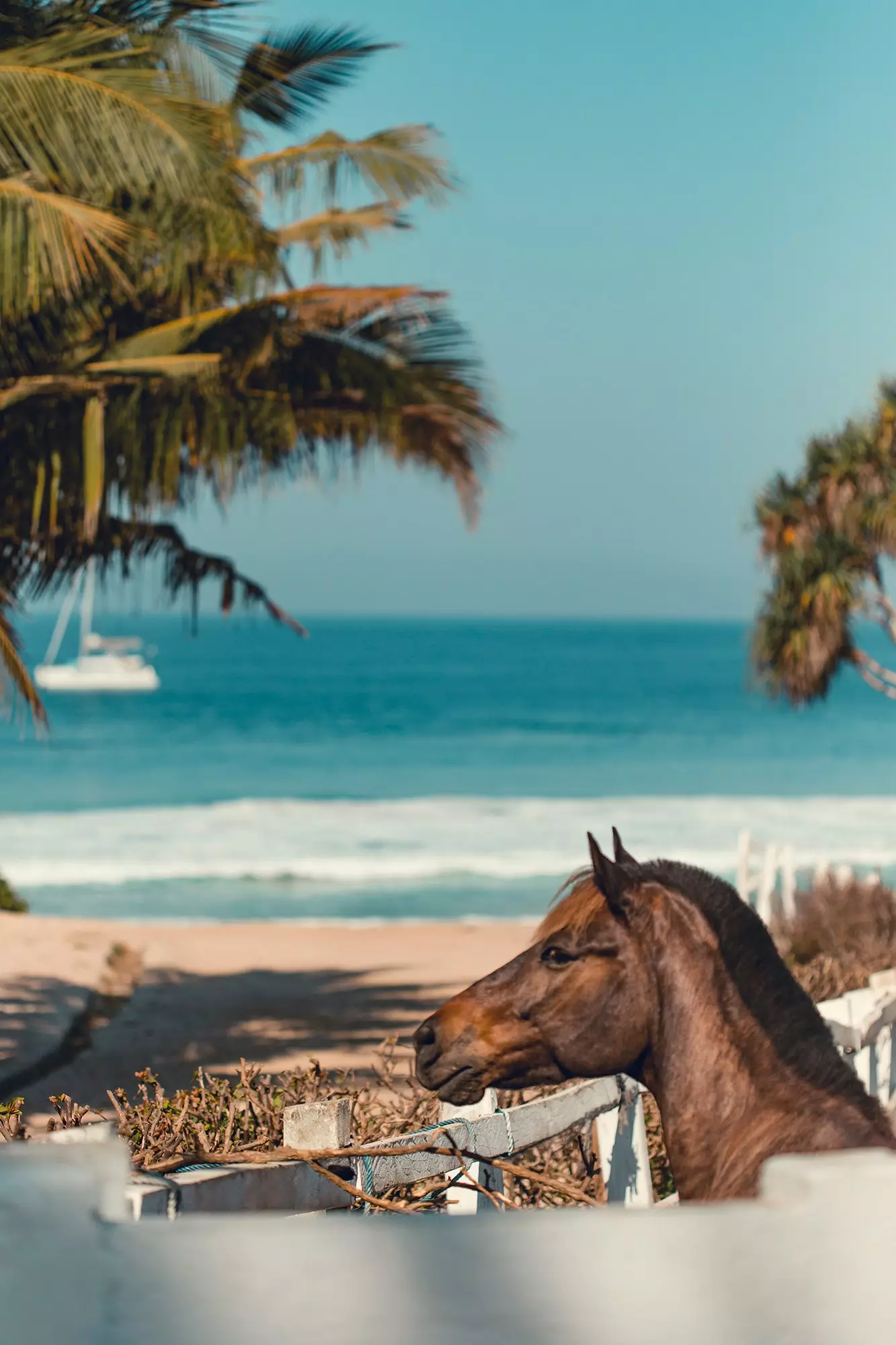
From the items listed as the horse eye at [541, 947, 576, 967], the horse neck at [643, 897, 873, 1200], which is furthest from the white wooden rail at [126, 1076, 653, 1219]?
the horse neck at [643, 897, 873, 1200]

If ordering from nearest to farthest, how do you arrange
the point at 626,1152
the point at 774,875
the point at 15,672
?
the point at 626,1152 < the point at 15,672 < the point at 774,875

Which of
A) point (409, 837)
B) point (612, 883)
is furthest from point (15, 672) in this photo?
point (409, 837)

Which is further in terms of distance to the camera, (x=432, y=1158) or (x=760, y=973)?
(x=432, y=1158)

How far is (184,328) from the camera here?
1008 cm

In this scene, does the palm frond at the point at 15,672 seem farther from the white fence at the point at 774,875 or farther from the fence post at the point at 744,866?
the fence post at the point at 744,866

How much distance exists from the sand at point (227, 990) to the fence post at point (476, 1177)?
4.92 m

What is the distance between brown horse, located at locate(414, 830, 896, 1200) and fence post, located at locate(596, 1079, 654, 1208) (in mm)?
1417

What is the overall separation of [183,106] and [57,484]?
8.99 ft

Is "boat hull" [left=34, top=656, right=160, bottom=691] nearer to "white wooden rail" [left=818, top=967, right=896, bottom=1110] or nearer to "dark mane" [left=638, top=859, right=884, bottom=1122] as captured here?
"white wooden rail" [left=818, top=967, right=896, bottom=1110]

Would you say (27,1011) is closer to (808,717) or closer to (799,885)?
(799,885)

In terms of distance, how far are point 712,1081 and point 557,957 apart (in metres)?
0.42

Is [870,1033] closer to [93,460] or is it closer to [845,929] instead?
[93,460]

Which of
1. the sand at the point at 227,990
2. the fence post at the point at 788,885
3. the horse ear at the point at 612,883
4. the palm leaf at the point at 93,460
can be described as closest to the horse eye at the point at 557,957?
the horse ear at the point at 612,883

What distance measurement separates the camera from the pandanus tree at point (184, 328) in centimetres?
874
